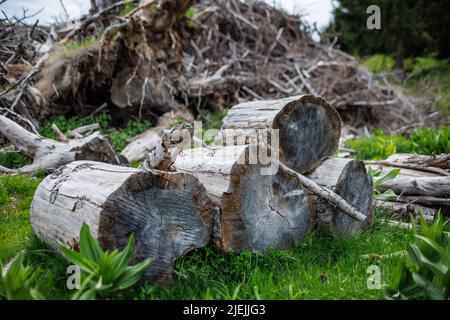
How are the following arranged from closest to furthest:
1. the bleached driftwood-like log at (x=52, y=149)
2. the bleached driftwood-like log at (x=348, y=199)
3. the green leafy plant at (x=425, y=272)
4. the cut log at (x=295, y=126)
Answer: the green leafy plant at (x=425, y=272) → the bleached driftwood-like log at (x=348, y=199) → the cut log at (x=295, y=126) → the bleached driftwood-like log at (x=52, y=149)

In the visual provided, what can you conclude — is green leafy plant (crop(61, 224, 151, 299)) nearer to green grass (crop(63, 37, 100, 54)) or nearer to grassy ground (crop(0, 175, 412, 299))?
grassy ground (crop(0, 175, 412, 299))

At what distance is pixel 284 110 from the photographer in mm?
3975

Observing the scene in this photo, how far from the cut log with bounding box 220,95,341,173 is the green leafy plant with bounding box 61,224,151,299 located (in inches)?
75.7

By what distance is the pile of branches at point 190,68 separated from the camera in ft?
24.3

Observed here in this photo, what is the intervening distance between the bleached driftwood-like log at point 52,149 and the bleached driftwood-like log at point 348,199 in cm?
281

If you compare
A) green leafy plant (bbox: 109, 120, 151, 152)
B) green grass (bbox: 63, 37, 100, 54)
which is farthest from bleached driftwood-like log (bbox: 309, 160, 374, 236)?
green grass (bbox: 63, 37, 100, 54)

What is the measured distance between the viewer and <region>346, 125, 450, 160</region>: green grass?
262 inches

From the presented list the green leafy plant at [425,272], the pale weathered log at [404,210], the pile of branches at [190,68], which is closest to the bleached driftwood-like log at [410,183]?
the pale weathered log at [404,210]

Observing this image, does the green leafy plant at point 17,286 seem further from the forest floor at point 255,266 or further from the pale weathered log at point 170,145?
the pale weathered log at point 170,145

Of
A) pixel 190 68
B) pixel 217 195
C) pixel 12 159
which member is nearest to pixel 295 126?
pixel 217 195

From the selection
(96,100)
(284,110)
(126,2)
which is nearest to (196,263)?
(284,110)

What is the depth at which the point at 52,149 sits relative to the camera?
17.3 ft
